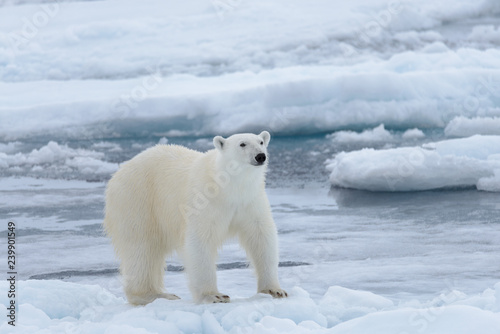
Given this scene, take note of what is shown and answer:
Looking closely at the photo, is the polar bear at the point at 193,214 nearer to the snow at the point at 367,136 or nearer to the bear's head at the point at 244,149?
the bear's head at the point at 244,149

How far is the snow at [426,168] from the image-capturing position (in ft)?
22.5

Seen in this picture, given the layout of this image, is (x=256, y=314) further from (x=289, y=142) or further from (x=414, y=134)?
(x=414, y=134)

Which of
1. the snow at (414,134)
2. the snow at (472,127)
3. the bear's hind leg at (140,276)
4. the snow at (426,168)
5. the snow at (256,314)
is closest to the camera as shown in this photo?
the snow at (256,314)

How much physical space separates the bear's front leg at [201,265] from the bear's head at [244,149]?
36 centimetres

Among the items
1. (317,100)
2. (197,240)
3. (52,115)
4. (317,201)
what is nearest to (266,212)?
(197,240)

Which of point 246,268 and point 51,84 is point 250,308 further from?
point 51,84

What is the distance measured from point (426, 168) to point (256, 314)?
13.9 ft

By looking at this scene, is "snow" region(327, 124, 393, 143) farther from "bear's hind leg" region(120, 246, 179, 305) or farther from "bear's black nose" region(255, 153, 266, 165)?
"bear's black nose" region(255, 153, 266, 165)

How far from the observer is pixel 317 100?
10258mm

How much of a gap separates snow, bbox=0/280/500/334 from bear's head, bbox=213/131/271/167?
0.62 m

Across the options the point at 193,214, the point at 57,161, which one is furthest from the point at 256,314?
the point at 57,161

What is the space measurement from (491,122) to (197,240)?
24.1 ft

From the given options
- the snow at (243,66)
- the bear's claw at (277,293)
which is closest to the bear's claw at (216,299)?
the bear's claw at (277,293)

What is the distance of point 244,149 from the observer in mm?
3221
